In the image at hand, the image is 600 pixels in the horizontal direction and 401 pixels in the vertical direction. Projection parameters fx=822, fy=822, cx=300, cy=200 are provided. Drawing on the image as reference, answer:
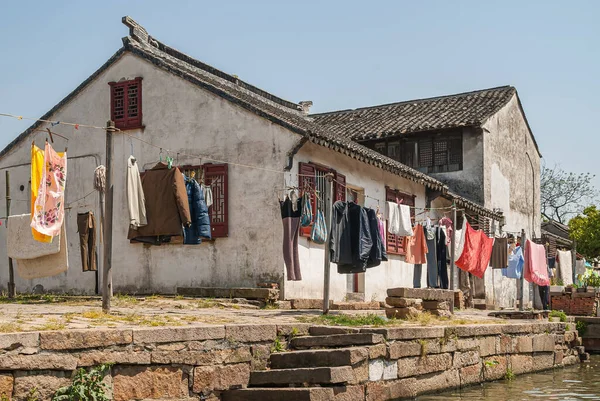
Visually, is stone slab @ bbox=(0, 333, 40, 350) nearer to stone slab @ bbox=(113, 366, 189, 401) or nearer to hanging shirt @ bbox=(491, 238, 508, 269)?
stone slab @ bbox=(113, 366, 189, 401)

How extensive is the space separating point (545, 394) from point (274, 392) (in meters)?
5.01

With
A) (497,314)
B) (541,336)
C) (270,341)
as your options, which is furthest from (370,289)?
(270,341)

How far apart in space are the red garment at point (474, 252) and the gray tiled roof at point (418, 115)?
22.3ft

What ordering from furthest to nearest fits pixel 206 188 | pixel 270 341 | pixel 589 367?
pixel 589 367 < pixel 206 188 < pixel 270 341

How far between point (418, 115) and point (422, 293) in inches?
616

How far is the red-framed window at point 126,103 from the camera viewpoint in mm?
17531

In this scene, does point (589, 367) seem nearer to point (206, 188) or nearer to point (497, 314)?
point (497, 314)

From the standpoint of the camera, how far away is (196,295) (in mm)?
15680

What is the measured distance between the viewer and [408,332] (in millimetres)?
10789

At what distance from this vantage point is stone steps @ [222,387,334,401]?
28.3 ft

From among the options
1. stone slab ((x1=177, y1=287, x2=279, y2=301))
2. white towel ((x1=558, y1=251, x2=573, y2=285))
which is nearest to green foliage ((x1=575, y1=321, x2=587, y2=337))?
white towel ((x1=558, y1=251, x2=573, y2=285))

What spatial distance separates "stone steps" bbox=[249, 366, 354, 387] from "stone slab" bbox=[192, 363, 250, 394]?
0.49ft

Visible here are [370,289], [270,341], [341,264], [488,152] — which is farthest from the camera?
[488,152]

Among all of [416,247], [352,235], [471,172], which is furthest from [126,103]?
[471,172]
